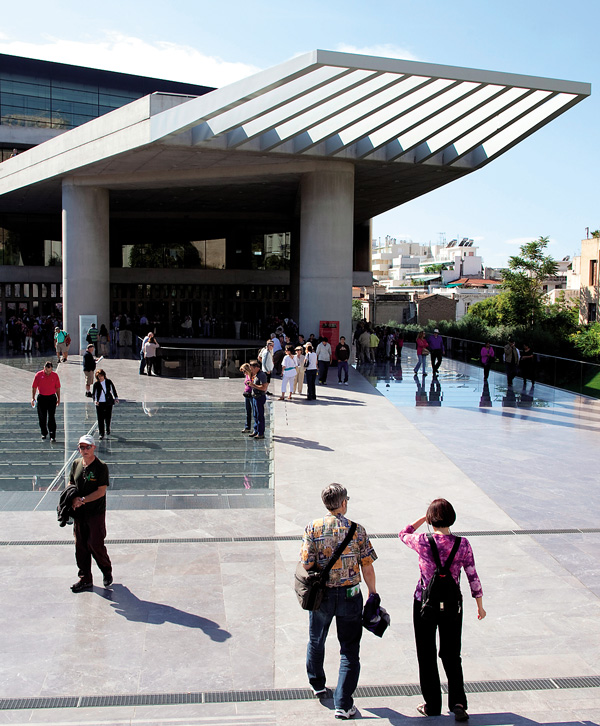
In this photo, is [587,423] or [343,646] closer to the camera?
[343,646]

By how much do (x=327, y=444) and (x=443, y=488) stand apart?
3253 mm

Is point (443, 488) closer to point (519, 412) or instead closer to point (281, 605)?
point (281, 605)

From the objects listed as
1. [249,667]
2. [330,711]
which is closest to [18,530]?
[249,667]

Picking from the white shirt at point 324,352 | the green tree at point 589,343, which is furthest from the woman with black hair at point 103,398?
the green tree at point 589,343

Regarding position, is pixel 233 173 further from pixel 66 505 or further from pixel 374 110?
pixel 66 505

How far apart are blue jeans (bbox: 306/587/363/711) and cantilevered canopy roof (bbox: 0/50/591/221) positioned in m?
15.2

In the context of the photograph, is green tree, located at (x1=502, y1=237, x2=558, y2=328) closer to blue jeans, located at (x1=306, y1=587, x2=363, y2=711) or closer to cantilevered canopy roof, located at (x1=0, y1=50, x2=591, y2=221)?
cantilevered canopy roof, located at (x1=0, y1=50, x2=591, y2=221)

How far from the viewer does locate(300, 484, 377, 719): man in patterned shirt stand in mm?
4727

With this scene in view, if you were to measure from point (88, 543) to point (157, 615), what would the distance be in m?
0.98

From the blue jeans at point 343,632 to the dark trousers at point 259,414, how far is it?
8.65m

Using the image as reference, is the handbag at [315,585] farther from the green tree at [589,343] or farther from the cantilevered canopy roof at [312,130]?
the green tree at [589,343]

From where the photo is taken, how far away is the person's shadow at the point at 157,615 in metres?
5.95

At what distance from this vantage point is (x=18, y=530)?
8383 mm

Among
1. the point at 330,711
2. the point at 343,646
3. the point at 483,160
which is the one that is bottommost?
the point at 330,711
